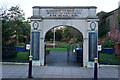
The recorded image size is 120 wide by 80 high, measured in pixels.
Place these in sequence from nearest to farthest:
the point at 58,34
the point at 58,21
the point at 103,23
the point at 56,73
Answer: the point at 56,73 < the point at 58,21 < the point at 103,23 < the point at 58,34

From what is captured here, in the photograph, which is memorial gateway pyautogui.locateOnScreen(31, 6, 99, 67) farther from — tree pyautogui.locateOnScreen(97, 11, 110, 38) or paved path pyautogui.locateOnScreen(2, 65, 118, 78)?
tree pyautogui.locateOnScreen(97, 11, 110, 38)

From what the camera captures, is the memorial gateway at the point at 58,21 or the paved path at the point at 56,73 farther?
the memorial gateway at the point at 58,21

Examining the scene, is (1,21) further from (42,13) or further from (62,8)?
(62,8)

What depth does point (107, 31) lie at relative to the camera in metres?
33.2

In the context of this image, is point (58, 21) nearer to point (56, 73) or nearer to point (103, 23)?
point (56, 73)

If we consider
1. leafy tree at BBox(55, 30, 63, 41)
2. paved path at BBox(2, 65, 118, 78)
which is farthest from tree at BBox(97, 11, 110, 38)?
leafy tree at BBox(55, 30, 63, 41)

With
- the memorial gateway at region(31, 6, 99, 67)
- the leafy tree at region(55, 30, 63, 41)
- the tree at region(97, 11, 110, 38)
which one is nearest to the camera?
the memorial gateway at region(31, 6, 99, 67)

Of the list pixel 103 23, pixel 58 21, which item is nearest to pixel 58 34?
pixel 103 23

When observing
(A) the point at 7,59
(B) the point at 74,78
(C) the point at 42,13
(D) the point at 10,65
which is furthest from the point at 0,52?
(B) the point at 74,78

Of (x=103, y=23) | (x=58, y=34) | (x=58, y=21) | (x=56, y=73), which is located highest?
(x=103, y=23)

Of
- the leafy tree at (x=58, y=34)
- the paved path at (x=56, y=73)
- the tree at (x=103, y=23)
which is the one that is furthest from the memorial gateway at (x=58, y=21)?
the leafy tree at (x=58, y=34)

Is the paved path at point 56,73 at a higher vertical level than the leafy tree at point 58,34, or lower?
lower

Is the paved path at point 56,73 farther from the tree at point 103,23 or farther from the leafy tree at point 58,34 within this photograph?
the leafy tree at point 58,34

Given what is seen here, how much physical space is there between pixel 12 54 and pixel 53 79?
22.2ft
